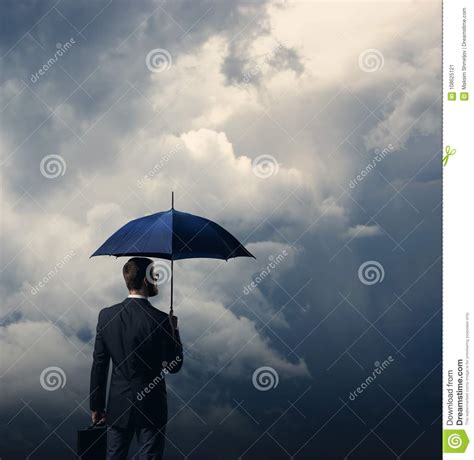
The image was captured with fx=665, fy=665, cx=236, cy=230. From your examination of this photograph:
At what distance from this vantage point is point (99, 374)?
502 cm

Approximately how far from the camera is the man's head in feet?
16.2

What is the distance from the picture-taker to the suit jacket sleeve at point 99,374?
5.00m

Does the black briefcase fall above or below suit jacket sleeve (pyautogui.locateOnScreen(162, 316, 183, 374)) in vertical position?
below

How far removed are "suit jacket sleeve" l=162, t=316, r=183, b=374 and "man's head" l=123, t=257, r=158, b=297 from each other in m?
0.28

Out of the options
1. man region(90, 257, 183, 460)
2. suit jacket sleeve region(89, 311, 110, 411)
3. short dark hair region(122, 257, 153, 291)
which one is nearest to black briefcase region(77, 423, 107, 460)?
man region(90, 257, 183, 460)

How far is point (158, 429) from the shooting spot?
4.96 meters

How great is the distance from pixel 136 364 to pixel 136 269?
0.71 m

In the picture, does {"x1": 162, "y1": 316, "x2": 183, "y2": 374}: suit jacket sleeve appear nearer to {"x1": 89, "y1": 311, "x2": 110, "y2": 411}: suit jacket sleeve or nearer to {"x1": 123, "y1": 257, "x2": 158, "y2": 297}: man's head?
{"x1": 123, "y1": 257, "x2": 158, "y2": 297}: man's head

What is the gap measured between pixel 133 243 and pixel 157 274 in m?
0.34
